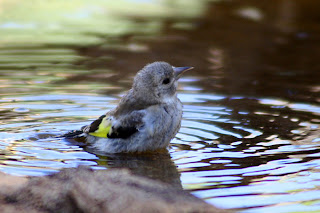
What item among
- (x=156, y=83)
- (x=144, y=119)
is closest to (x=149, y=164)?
(x=144, y=119)

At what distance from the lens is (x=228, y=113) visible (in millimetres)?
6938

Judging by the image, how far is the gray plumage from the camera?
5.68 metres

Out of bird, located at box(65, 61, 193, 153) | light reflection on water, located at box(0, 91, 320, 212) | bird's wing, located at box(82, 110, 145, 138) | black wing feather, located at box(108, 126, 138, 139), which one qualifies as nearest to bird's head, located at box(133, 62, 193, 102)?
bird, located at box(65, 61, 193, 153)

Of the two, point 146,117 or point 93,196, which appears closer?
point 93,196

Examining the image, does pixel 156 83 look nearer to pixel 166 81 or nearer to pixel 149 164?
pixel 166 81

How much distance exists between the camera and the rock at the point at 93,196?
402 centimetres

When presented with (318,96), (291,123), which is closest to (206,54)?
(318,96)

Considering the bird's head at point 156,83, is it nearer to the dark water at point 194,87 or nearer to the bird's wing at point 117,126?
the bird's wing at point 117,126

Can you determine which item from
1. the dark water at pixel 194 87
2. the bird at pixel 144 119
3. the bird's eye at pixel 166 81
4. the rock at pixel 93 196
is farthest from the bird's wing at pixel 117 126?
the rock at pixel 93 196

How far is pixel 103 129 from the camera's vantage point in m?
5.97

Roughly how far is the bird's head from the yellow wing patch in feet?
1.37

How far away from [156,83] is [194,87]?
2347 millimetres

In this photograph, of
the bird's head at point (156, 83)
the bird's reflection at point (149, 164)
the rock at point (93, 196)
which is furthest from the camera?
the bird's head at point (156, 83)

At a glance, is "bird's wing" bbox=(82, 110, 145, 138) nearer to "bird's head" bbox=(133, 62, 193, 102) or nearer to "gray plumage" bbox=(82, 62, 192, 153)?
"gray plumage" bbox=(82, 62, 192, 153)
